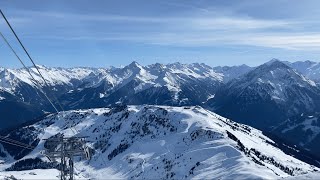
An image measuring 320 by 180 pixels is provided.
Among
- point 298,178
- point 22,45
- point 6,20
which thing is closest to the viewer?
point 6,20

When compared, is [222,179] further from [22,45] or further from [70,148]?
[22,45]

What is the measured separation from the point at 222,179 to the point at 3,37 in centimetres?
18021

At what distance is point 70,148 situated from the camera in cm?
5031

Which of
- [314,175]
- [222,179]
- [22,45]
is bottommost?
[222,179]

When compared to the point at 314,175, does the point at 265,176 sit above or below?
below

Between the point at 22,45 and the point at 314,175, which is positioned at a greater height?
the point at 22,45

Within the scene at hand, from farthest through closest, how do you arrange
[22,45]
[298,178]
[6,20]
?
[298,178], [22,45], [6,20]

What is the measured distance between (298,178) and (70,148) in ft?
86.1

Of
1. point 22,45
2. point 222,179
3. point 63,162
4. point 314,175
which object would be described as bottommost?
point 222,179

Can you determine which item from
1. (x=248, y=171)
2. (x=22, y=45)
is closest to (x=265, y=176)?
(x=248, y=171)

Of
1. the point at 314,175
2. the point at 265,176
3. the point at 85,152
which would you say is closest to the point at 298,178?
the point at 314,175

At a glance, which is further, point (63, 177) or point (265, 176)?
point (265, 176)

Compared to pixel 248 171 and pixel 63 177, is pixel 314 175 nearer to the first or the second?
pixel 63 177

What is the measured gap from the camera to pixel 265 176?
19188 cm
